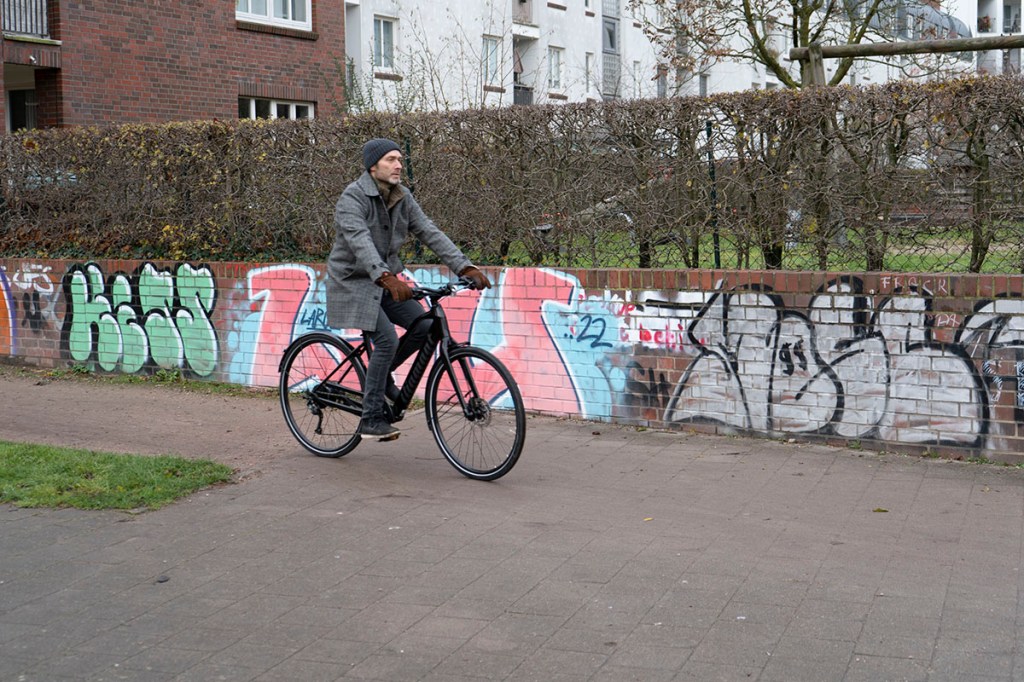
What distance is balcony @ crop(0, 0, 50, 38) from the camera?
56.3 feet

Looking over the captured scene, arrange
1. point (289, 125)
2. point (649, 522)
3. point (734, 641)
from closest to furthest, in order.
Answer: point (734, 641)
point (649, 522)
point (289, 125)

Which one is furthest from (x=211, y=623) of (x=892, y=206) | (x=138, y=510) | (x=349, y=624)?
(x=892, y=206)

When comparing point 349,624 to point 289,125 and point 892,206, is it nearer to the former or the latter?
point 892,206

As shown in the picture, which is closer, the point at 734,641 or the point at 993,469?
the point at 734,641

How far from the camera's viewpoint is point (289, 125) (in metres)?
9.86

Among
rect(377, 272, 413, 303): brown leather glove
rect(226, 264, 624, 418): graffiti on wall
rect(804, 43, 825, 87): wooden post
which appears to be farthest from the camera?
rect(804, 43, 825, 87): wooden post

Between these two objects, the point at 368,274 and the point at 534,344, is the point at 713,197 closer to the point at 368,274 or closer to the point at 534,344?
the point at 534,344

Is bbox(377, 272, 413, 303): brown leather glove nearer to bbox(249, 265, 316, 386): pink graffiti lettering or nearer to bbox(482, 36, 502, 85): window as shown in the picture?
bbox(249, 265, 316, 386): pink graffiti lettering

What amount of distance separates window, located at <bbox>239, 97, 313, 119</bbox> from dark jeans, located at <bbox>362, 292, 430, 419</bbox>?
46.3 feet

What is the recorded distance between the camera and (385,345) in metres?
6.91

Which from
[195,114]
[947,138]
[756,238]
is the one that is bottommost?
[756,238]

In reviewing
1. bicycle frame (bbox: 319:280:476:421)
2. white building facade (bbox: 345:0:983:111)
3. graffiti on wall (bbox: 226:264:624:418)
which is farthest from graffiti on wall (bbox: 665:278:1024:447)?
white building facade (bbox: 345:0:983:111)

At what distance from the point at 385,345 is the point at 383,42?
22.6m

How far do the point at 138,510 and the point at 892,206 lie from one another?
4842mm
